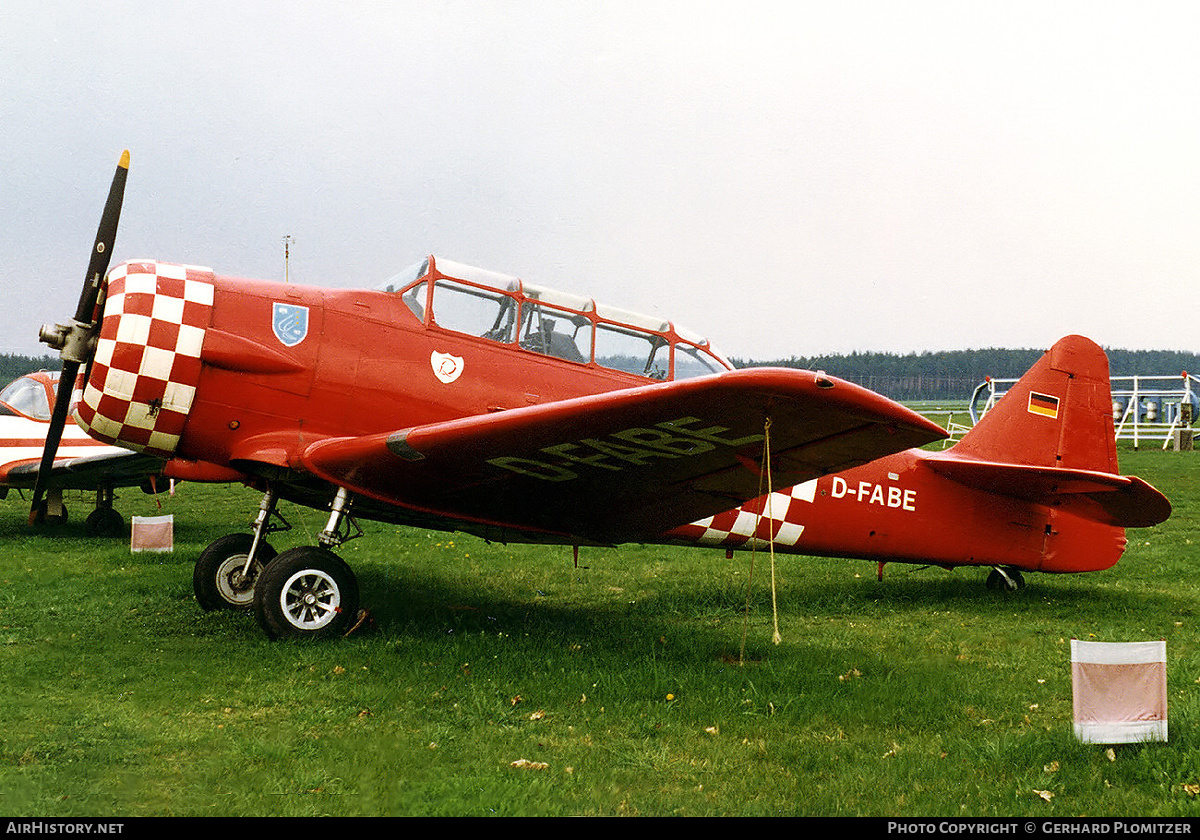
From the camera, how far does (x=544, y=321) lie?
7.13 meters

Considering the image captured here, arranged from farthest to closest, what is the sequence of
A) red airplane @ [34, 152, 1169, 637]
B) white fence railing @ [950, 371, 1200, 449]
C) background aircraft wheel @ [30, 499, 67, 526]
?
white fence railing @ [950, 371, 1200, 449] < background aircraft wheel @ [30, 499, 67, 526] < red airplane @ [34, 152, 1169, 637]

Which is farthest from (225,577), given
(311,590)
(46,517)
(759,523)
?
(46,517)

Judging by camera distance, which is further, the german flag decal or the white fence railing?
the white fence railing

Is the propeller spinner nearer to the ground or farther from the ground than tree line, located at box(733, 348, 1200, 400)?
nearer to the ground

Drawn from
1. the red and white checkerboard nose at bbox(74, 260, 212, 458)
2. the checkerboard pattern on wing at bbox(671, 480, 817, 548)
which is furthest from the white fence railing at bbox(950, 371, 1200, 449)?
the red and white checkerboard nose at bbox(74, 260, 212, 458)

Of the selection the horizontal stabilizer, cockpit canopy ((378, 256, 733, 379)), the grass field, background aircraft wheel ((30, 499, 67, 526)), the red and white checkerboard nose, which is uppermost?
cockpit canopy ((378, 256, 733, 379))

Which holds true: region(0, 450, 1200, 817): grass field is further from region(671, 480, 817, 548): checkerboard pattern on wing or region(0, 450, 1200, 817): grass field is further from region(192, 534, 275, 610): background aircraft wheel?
region(671, 480, 817, 548): checkerboard pattern on wing

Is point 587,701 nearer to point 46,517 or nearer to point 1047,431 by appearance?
point 1047,431

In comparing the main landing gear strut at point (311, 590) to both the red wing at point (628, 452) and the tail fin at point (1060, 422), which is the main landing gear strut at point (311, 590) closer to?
the red wing at point (628, 452)

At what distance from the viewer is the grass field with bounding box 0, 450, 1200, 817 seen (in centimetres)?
365

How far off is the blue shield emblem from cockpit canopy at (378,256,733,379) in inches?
29.1

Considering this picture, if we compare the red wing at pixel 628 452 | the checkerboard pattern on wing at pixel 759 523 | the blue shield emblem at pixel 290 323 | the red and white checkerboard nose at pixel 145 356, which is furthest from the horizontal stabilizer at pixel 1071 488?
the red and white checkerboard nose at pixel 145 356

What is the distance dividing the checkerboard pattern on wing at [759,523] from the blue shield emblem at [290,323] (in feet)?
10.2
